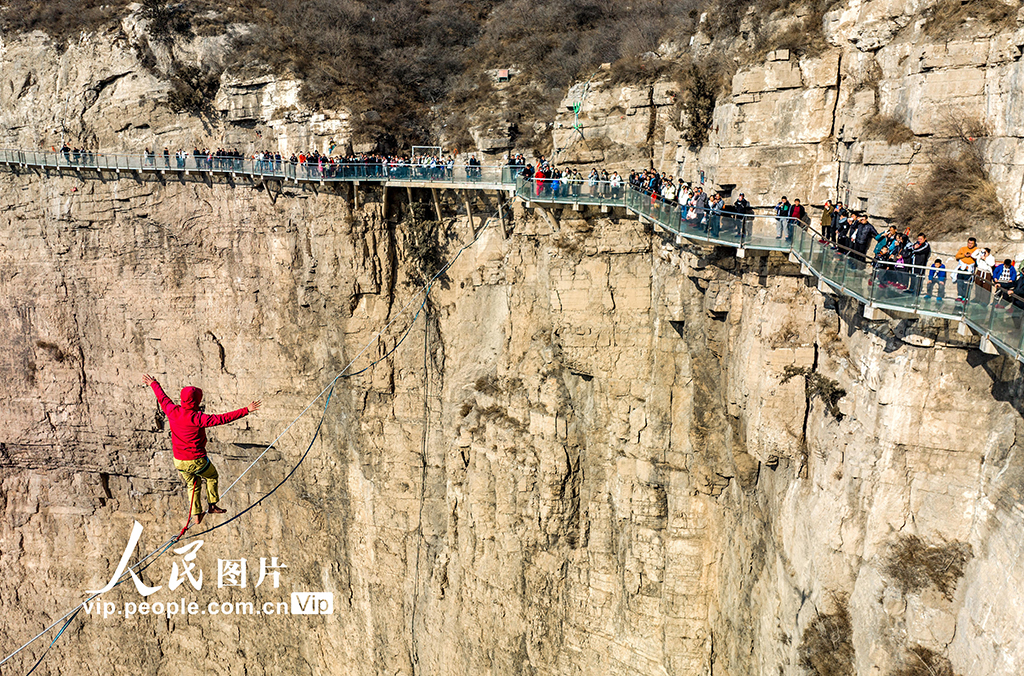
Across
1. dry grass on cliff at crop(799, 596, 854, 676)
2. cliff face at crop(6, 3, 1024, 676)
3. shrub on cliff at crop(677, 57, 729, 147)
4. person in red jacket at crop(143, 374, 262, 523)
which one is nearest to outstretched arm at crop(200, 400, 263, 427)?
person in red jacket at crop(143, 374, 262, 523)

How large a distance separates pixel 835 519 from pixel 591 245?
814 cm

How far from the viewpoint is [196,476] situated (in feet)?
46.7

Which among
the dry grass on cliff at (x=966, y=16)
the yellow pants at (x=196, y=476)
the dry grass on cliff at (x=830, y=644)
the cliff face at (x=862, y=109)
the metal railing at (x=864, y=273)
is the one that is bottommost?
the dry grass on cliff at (x=830, y=644)

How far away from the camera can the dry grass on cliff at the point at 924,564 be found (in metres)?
10.7

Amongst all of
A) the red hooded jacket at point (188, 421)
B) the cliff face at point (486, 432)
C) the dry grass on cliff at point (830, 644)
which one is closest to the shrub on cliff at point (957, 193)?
the cliff face at point (486, 432)

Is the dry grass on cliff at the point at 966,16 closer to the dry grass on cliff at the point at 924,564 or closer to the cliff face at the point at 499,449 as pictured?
the cliff face at the point at 499,449

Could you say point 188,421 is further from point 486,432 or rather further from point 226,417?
point 486,432

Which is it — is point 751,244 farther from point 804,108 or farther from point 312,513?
point 312,513

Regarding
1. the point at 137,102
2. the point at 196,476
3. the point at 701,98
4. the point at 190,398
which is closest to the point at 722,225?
the point at 701,98

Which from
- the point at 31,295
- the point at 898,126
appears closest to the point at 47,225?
the point at 31,295

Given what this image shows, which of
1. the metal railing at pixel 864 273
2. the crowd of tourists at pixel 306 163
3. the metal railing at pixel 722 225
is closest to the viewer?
the metal railing at pixel 864 273

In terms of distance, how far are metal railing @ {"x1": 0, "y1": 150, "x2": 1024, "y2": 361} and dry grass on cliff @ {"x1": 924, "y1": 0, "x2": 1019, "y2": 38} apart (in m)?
3.55

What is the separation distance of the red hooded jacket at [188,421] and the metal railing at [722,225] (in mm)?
8683

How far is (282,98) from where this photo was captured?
23.6 metres
